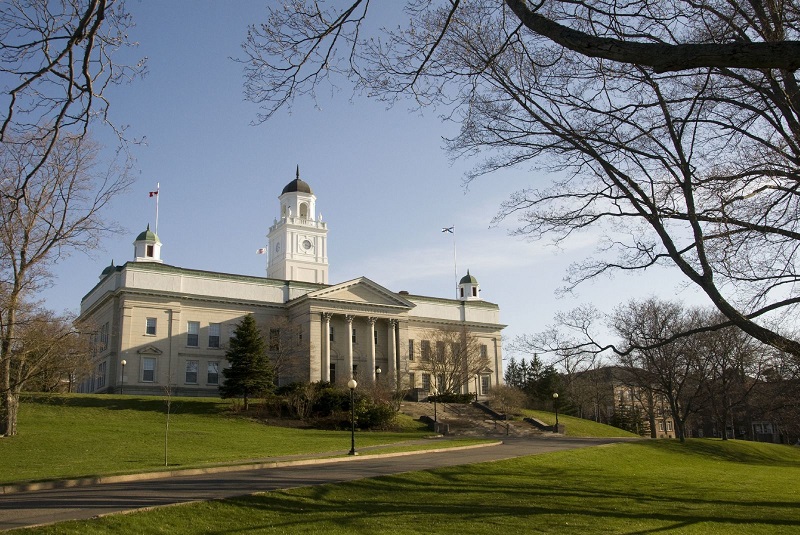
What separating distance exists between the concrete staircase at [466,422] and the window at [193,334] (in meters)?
19.8

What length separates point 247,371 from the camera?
159 ft

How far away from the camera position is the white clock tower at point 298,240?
259 feet

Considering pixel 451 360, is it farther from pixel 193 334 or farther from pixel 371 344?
pixel 193 334

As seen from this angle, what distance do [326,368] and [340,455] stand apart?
39215 millimetres

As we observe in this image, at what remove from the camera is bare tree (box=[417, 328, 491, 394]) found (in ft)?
213

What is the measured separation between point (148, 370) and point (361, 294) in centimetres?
2019

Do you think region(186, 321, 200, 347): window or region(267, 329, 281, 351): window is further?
region(186, 321, 200, 347): window

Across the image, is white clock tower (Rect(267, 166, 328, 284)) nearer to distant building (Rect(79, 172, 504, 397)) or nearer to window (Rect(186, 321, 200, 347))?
distant building (Rect(79, 172, 504, 397))

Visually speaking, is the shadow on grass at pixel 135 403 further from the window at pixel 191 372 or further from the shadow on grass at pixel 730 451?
the shadow on grass at pixel 730 451

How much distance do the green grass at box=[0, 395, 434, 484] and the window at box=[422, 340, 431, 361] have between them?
18.4 m

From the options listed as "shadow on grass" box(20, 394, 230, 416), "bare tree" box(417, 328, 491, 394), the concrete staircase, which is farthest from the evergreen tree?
"bare tree" box(417, 328, 491, 394)

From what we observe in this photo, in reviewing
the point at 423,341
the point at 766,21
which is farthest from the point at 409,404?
the point at 766,21

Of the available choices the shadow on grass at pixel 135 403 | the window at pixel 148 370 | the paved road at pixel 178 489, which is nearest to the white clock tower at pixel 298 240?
the window at pixel 148 370

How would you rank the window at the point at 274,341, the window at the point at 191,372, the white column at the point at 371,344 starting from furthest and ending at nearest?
the white column at the point at 371,344
the window at the point at 191,372
the window at the point at 274,341
